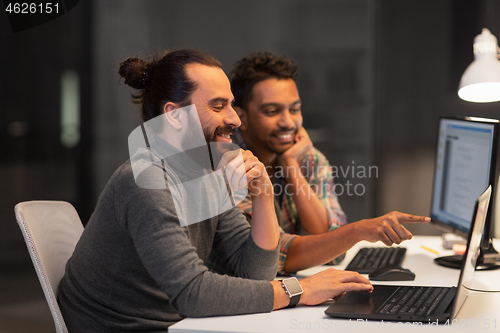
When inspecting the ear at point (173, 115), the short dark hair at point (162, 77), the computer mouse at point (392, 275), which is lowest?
the computer mouse at point (392, 275)

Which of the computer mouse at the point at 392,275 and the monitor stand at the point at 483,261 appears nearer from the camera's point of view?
the computer mouse at the point at 392,275

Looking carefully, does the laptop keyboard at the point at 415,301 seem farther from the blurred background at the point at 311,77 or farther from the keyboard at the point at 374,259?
the blurred background at the point at 311,77

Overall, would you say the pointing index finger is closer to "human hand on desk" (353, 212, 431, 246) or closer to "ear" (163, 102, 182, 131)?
"human hand on desk" (353, 212, 431, 246)

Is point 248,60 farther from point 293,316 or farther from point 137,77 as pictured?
point 293,316

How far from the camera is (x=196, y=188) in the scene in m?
1.32

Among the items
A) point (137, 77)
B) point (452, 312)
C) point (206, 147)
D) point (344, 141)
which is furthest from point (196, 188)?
point (344, 141)

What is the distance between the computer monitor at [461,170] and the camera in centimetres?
142

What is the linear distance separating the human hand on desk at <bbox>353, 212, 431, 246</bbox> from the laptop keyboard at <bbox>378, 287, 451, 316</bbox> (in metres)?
0.16

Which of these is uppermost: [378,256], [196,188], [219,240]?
[196,188]

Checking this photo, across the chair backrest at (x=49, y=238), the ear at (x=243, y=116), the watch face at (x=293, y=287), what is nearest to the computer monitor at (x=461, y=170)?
the watch face at (x=293, y=287)

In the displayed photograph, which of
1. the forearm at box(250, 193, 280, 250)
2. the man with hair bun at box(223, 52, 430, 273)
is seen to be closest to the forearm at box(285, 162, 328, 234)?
the man with hair bun at box(223, 52, 430, 273)

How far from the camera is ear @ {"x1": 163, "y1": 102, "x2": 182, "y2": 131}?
129 centimetres

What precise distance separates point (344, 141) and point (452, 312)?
232cm

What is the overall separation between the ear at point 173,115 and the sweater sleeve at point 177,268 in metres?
0.25
